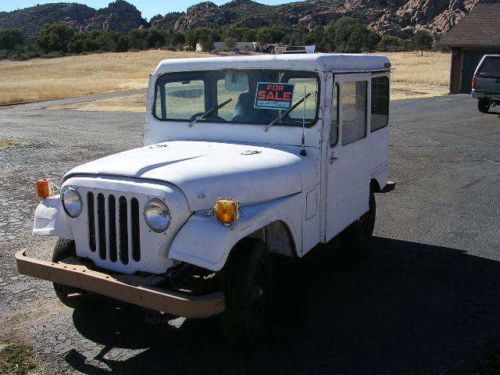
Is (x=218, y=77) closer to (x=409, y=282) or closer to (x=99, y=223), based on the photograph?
(x=99, y=223)

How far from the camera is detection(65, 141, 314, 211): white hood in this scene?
376 cm

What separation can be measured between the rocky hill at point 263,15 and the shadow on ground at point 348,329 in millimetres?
99214

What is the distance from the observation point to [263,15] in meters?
114

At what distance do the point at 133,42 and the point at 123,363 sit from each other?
7581 cm

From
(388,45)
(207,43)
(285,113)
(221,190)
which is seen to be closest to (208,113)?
(285,113)

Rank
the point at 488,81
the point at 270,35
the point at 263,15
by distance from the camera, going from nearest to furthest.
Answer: the point at 488,81 → the point at 270,35 → the point at 263,15

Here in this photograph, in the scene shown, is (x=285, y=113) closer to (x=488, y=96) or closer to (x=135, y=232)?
(x=135, y=232)

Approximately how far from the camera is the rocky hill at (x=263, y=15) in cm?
10774

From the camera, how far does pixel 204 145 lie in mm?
4785

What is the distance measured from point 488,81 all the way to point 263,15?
99.2 m

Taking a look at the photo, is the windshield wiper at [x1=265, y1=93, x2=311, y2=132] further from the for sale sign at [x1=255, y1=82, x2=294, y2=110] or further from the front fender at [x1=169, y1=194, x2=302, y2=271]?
the front fender at [x1=169, y1=194, x2=302, y2=271]

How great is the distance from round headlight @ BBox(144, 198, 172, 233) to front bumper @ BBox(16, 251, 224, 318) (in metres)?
0.34

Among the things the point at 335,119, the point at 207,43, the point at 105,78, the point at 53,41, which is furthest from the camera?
the point at 53,41

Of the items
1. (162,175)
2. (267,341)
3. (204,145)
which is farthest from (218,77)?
(267,341)
